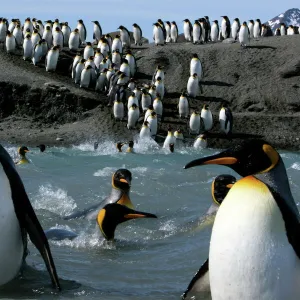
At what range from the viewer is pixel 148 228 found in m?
7.93

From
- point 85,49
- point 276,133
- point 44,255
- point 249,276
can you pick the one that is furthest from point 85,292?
point 85,49

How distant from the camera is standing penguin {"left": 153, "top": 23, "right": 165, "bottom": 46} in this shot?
87.7 ft

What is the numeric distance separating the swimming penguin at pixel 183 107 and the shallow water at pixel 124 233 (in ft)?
18.7

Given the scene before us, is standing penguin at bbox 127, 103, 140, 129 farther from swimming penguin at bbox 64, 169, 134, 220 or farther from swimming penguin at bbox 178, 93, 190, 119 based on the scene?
swimming penguin at bbox 64, 169, 134, 220

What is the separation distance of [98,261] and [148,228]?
6.55ft

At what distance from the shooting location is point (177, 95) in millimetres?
23625

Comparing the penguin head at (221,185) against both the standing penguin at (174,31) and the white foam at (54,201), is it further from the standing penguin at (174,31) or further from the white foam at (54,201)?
the standing penguin at (174,31)

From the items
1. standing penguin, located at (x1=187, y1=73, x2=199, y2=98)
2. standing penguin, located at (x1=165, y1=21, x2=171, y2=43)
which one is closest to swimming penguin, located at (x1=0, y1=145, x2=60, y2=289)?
standing penguin, located at (x1=187, y1=73, x2=199, y2=98)

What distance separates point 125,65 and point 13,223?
Result: 20.0 meters

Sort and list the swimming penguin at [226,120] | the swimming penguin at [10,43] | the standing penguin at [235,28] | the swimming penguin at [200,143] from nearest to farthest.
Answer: the swimming penguin at [200,143], the swimming penguin at [226,120], the swimming penguin at [10,43], the standing penguin at [235,28]

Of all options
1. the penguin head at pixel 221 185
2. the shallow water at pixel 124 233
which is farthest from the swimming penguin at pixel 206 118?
the penguin head at pixel 221 185

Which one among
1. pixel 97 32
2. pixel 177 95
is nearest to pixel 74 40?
pixel 97 32

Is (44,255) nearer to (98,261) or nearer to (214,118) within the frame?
(98,261)

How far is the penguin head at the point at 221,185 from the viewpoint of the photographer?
719 cm
